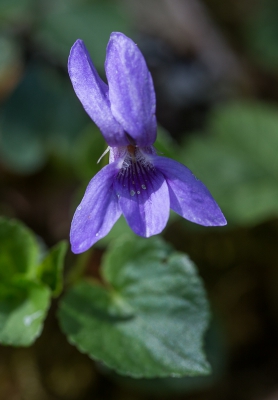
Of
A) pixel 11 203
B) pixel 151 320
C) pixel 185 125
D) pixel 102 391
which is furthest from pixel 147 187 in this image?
pixel 185 125

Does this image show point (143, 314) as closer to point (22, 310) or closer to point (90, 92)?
point (22, 310)

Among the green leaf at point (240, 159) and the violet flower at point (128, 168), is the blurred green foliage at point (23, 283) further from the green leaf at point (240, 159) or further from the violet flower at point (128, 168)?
the green leaf at point (240, 159)

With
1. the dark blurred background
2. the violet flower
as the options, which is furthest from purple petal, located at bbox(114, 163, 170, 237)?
the dark blurred background

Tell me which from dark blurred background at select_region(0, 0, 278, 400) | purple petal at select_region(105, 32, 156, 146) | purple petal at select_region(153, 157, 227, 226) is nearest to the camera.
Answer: purple petal at select_region(105, 32, 156, 146)

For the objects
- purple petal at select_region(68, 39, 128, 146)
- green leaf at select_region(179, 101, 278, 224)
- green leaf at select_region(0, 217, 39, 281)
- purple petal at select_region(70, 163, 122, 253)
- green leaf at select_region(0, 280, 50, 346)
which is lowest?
green leaf at select_region(179, 101, 278, 224)

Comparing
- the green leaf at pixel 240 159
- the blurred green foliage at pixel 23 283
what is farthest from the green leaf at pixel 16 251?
the green leaf at pixel 240 159

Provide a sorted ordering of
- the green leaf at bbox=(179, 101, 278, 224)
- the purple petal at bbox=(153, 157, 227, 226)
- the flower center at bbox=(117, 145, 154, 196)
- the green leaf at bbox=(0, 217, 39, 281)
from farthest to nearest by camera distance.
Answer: the green leaf at bbox=(179, 101, 278, 224), the green leaf at bbox=(0, 217, 39, 281), the flower center at bbox=(117, 145, 154, 196), the purple petal at bbox=(153, 157, 227, 226)

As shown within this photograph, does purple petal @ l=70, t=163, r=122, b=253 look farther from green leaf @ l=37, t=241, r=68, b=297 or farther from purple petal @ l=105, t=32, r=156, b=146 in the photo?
green leaf @ l=37, t=241, r=68, b=297
